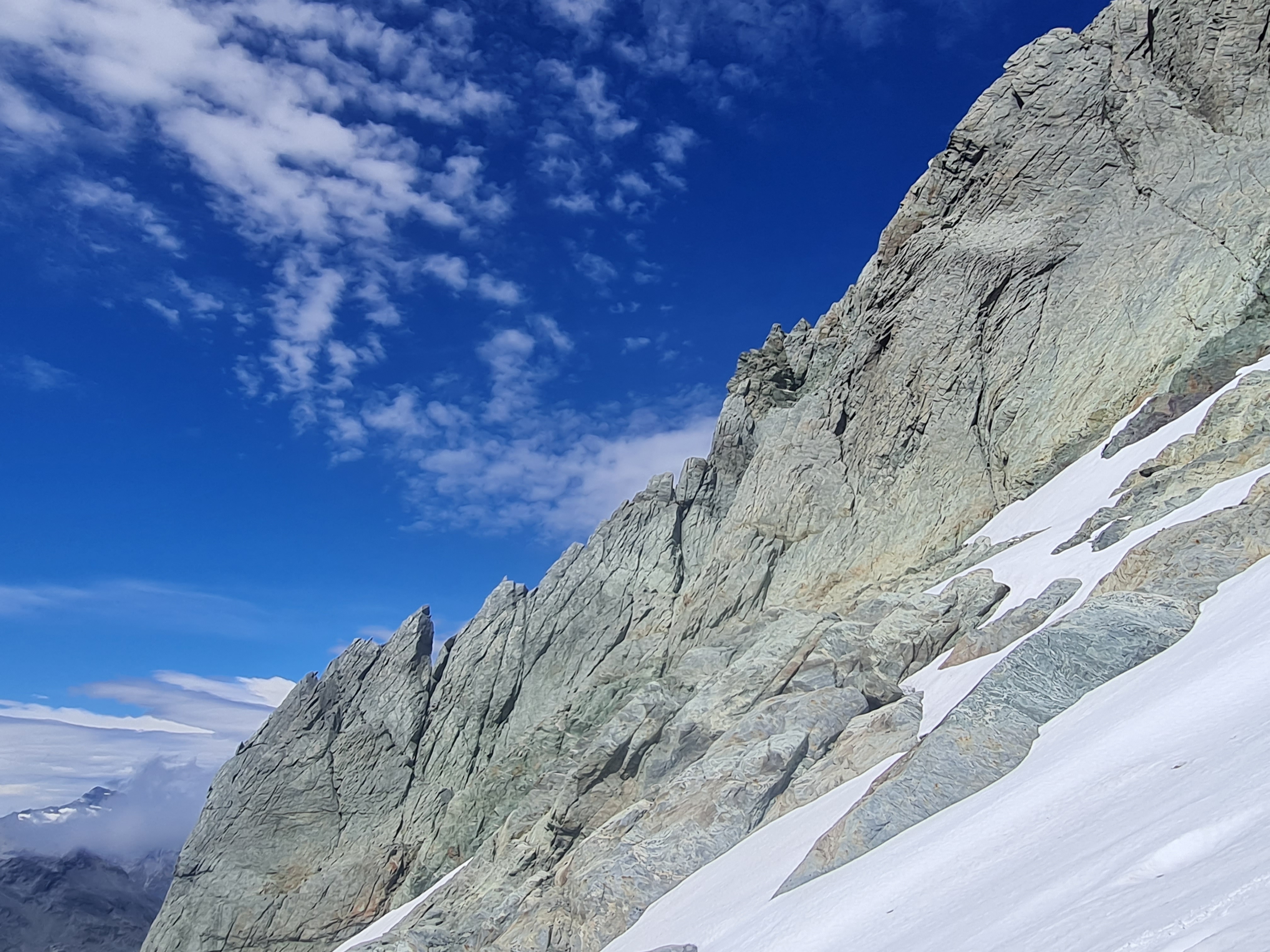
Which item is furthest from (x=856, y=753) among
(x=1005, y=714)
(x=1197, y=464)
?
(x=1197, y=464)

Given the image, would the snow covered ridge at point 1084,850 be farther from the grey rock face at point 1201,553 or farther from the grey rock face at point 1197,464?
the grey rock face at point 1197,464

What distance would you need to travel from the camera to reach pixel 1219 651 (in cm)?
1200

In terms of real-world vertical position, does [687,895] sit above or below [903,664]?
below

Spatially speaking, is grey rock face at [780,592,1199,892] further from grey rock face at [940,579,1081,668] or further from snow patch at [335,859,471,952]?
snow patch at [335,859,471,952]

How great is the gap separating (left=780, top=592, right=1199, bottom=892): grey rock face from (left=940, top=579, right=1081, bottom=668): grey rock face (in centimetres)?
435

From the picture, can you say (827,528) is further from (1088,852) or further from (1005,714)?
(1088,852)

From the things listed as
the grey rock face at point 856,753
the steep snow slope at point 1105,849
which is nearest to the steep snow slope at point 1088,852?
the steep snow slope at point 1105,849

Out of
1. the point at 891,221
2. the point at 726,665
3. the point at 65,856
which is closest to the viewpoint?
the point at 726,665

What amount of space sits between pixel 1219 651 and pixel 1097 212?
101 ft

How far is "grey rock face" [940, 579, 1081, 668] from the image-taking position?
2073 centimetres

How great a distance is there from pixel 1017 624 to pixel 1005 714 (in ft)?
23.8

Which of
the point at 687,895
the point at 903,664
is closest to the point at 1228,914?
the point at 687,895

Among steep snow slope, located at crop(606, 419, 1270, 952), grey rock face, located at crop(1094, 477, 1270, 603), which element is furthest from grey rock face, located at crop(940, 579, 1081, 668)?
steep snow slope, located at crop(606, 419, 1270, 952)

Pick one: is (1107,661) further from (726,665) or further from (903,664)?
(726,665)
